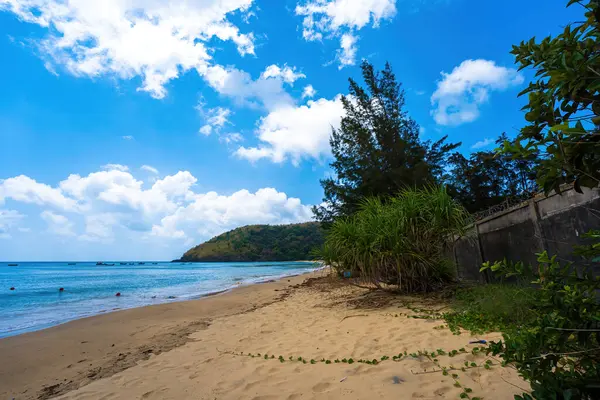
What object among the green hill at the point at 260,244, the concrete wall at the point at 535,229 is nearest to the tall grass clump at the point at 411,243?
the concrete wall at the point at 535,229

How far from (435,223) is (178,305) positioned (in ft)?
27.7

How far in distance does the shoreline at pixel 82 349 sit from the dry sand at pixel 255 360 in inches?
0.9

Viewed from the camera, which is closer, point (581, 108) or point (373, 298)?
point (581, 108)

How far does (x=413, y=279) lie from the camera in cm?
679

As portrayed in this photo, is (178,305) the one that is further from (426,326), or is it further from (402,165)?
(402,165)

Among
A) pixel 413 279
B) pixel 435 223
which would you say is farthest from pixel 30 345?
pixel 435 223

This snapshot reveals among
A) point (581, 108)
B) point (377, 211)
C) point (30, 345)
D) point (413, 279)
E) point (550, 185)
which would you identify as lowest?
point (30, 345)

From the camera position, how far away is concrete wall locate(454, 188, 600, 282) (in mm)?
3996

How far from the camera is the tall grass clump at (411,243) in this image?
Answer: 21.0 ft

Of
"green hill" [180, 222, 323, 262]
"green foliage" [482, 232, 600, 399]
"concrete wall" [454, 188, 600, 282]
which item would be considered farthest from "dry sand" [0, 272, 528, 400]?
"green hill" [180, 222, 323, 262]

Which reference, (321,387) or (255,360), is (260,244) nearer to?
(255,360)

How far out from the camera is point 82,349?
5.55 meters

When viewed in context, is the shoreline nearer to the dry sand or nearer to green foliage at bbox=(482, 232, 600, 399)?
the dry sand

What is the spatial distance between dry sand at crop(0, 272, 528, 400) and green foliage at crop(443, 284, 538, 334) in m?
0.29
